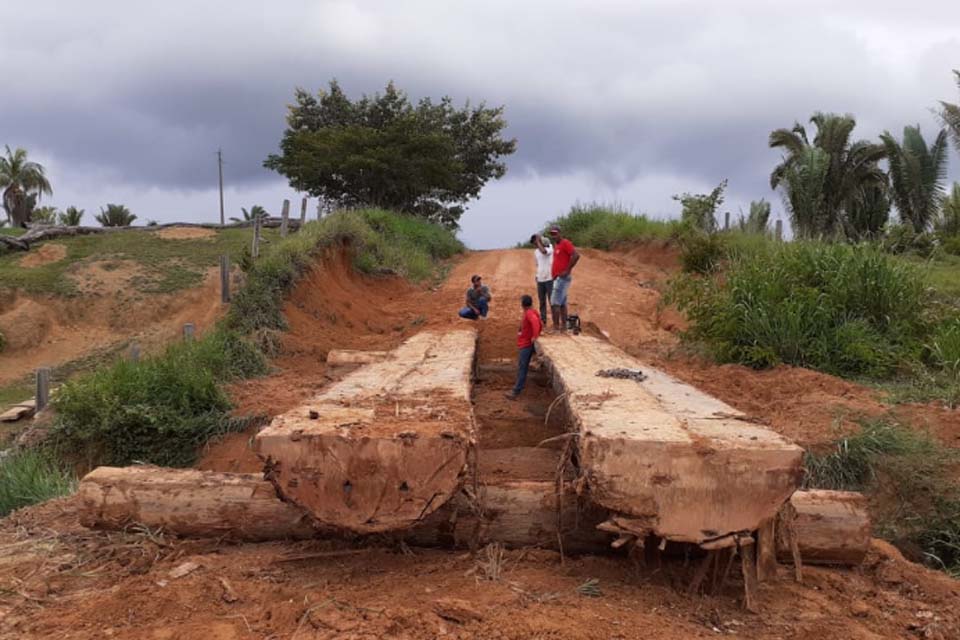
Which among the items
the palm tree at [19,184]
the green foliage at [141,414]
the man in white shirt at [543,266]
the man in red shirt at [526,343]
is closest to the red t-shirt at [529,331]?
the man in red shirt at [526,343]

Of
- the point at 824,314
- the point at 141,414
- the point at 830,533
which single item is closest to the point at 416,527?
the point at 830,533

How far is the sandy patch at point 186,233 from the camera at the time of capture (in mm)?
19234

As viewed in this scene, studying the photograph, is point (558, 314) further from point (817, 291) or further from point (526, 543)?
point (526, 543)

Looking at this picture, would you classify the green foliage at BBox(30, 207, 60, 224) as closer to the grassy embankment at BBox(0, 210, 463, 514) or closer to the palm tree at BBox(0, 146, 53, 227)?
the palm tree at BBox(0, 146, 53, 227)

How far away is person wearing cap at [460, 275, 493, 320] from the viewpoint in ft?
31.1

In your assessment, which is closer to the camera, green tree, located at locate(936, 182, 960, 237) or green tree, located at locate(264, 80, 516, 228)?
green tree, located at locate(936, 182, 960, 237)

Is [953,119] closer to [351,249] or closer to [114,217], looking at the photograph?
[351,249]

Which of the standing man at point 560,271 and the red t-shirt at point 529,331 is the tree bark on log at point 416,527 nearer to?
the red t-shirt at point 529,331

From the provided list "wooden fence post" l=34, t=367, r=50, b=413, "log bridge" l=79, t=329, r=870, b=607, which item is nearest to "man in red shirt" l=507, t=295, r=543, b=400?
"log bridge" l=79, t=329, r=870, b=607

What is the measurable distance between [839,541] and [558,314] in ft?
18.4

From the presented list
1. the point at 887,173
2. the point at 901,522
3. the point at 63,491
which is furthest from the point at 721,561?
the point at 887,173

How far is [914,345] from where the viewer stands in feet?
24.6

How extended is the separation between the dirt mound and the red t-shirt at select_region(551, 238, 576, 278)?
1327 centimetres

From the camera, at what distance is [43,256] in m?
17.0
